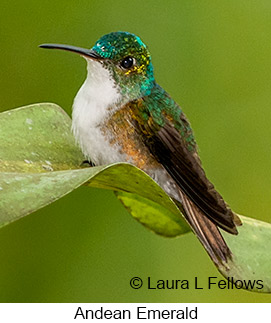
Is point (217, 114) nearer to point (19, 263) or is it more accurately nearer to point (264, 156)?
point (264, 156)

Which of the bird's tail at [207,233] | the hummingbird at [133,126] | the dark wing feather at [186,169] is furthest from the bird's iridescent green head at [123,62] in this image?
the bird's tail at [207,233]

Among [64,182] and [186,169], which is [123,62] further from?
[64,182]

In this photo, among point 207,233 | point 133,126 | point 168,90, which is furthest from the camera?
point 168,90

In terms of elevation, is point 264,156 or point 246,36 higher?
point 246,36

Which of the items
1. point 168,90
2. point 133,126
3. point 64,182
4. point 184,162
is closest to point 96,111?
point 133,126

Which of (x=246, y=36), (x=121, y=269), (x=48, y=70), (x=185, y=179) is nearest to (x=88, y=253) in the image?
(x=121, y=269)

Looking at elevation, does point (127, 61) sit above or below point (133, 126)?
above
